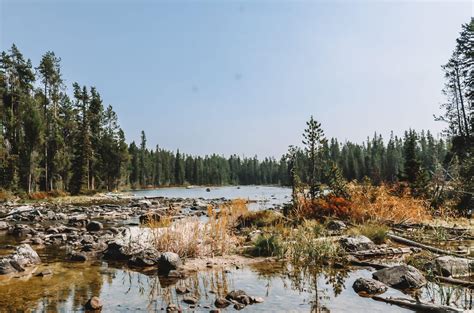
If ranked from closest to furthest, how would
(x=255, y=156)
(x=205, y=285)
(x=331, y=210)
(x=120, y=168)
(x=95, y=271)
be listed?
(x=205, y=285), (x=95, y=271), (x=331, y=210), (x=120, y=168), (x=255, y=156)

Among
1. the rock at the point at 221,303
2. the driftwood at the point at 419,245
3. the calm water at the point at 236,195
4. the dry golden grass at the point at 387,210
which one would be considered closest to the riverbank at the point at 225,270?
the rock at the point at 221,303

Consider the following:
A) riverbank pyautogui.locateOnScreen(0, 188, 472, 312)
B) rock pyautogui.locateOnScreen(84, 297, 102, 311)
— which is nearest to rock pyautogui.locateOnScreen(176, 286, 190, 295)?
riverbank pyautogui.locateOnScreen(0, 188, 472, 312)

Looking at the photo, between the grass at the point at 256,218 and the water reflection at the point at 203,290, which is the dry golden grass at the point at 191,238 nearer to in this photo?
the water reflection at the point at 203,290

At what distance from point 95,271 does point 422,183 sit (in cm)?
1997

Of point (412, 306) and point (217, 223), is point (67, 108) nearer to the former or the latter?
point (217, 223)

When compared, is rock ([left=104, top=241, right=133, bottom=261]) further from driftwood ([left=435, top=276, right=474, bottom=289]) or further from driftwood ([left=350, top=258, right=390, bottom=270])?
driftwood ([left=435, top=276, right=474, bottom=289])

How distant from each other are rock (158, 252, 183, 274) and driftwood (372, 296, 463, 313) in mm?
3987

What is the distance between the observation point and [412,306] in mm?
5207

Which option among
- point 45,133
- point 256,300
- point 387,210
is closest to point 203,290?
point 256,300

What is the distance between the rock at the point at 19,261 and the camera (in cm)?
758

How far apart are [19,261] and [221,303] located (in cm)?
511

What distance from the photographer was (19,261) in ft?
26.0

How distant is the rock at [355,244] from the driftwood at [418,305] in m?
3.49

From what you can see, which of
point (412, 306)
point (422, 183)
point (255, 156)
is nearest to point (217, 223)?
point (412, 306)
